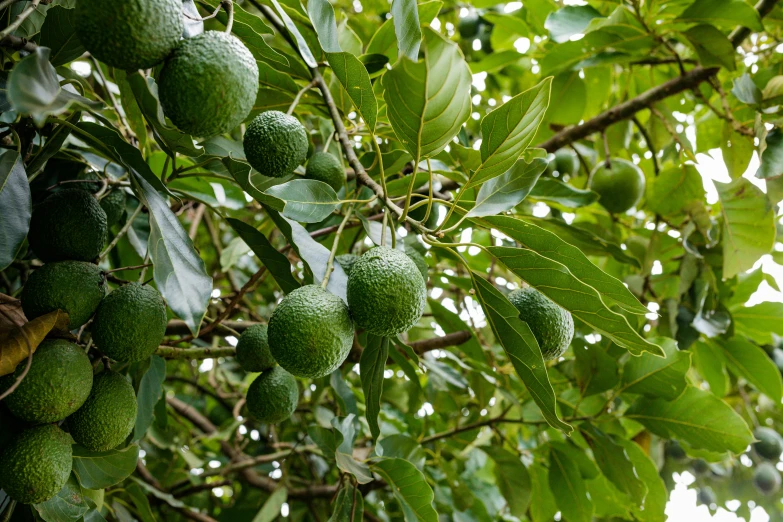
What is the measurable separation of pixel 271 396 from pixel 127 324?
15.7 inches

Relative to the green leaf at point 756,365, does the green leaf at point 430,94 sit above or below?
above

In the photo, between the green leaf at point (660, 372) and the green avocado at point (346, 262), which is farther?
the green leaf at point (660, 372)

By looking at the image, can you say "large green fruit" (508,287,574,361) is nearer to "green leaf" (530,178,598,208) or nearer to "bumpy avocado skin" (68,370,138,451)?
"green leaf" (530,178,598,208)

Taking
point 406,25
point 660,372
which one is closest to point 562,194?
point 660,372

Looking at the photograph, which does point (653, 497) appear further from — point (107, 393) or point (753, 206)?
point (107, 393)

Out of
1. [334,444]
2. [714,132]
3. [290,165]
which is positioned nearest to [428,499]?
[334,444]

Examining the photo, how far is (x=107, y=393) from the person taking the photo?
3.31 ft

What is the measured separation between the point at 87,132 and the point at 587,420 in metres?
1.46

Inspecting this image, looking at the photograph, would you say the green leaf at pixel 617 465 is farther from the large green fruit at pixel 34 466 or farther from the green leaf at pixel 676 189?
the large green fruit at pixel 34 466

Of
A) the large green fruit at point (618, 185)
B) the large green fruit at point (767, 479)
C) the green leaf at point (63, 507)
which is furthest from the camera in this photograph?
the large green fruit at point (767, 479)

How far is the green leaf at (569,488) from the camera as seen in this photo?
5.93 feet

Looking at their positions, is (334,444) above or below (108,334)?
below

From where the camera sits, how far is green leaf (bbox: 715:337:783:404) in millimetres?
2012

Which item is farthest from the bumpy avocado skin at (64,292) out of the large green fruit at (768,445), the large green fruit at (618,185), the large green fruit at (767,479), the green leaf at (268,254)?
the large green fruit at (767,479)
